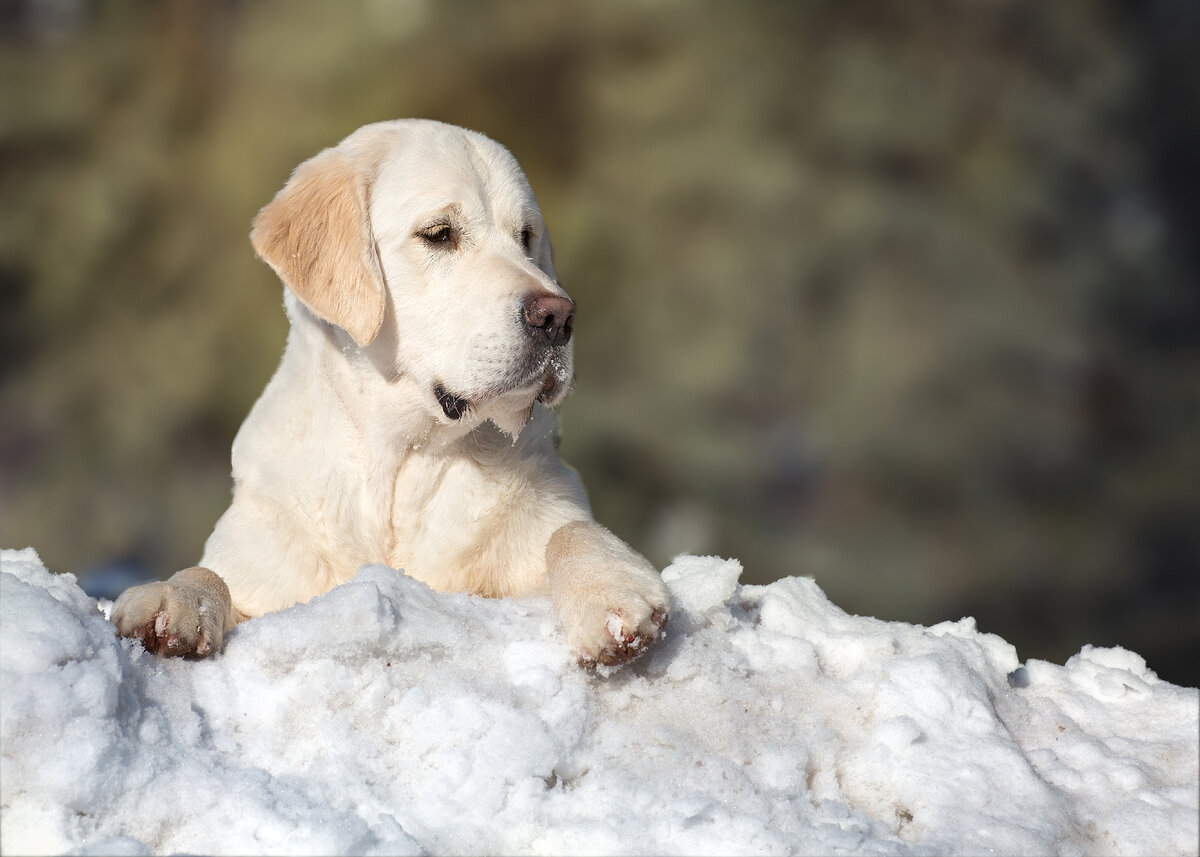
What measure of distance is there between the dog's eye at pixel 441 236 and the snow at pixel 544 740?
1209mm

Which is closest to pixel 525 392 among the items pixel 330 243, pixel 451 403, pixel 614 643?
pixel 451 403

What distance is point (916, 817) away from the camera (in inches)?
85.3

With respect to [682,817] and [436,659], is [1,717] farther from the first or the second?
[682,817]

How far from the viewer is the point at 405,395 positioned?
10.8 feet

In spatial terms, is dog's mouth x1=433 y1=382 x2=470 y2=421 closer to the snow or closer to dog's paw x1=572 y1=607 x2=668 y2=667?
the snow

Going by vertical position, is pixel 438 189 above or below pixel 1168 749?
above

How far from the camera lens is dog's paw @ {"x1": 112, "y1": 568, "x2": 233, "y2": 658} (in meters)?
2.38

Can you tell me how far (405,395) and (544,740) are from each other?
1.41m

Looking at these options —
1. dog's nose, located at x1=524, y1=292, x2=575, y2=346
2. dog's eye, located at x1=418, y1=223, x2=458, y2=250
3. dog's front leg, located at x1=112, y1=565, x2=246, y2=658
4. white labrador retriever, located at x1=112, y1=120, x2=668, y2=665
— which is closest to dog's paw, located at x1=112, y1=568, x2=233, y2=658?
dog's front leg, located at x1=112, y1=565, x2=246, y2=658

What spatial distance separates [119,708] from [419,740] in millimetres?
581

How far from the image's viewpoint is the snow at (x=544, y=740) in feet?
6.22

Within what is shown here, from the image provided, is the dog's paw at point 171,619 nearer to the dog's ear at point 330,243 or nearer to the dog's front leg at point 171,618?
the dog's front leg at point 171,618

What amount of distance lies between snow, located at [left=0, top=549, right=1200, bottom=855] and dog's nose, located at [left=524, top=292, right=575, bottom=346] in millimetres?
826

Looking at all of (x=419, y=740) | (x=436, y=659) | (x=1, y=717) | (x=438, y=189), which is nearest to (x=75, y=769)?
(x=1, y=717)
